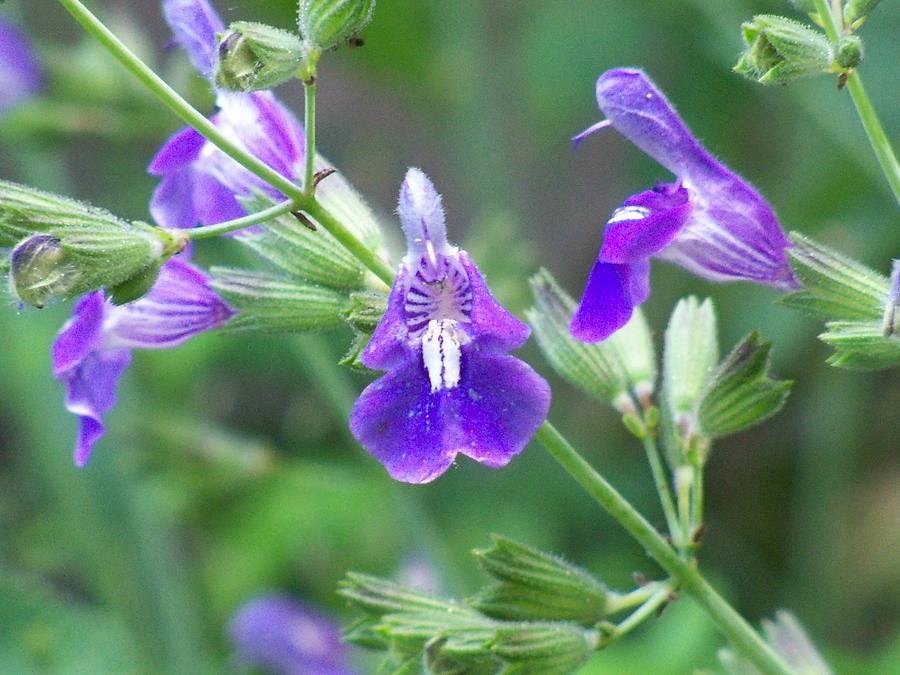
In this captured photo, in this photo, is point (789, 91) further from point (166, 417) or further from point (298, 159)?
point (298, 159)

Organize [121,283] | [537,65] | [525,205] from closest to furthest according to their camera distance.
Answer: [121,283]
[537,65]
[525,205]

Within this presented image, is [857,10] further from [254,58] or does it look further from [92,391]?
[92,391]

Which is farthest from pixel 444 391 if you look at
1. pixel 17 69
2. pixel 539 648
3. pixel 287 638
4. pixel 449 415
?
pixel 17 69

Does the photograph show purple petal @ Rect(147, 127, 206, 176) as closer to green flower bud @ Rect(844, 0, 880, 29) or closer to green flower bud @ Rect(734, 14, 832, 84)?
green flower bud @ Rect(734, 14, 832, 84)

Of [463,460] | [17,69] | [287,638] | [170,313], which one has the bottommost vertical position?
[170,313]

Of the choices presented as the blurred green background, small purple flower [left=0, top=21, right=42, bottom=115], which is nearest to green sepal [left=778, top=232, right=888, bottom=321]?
the blurred green background

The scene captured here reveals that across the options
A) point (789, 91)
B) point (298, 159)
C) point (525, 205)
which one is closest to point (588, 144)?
point (525, 205)
